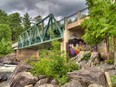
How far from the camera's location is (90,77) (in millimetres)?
11828

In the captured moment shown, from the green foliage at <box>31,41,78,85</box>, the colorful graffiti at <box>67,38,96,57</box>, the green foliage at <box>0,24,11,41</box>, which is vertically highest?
the green foliage at <box>0,24,11,41</box>

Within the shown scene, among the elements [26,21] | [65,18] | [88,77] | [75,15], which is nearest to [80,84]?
[88,77]

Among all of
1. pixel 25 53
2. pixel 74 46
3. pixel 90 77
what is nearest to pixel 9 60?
pixel 25 53

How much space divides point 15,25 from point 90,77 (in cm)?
8522

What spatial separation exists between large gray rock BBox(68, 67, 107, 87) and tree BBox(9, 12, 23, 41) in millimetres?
77808

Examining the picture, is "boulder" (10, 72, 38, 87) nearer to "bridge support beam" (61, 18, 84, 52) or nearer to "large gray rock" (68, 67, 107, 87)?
"large gray rock" (68, 67, 107, 87)

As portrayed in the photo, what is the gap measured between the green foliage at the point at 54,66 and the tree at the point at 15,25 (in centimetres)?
7398

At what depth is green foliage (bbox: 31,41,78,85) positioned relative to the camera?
14117mm

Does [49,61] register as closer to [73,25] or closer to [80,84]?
[80,84]

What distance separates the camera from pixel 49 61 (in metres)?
15.2

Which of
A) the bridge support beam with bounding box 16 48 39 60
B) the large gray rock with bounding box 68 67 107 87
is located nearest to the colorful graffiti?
the large gray rock with bounding box 68 67 107 87

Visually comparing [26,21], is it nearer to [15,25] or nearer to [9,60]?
[15,25]

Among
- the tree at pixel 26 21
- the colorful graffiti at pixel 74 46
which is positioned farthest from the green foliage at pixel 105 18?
the tree at pixel 26 21

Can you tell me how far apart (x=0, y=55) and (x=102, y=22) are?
149ft
